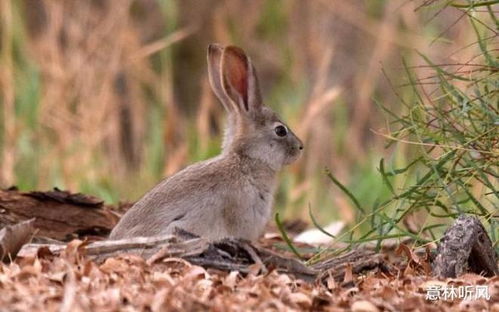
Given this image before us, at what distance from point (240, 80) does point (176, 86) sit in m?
6.07

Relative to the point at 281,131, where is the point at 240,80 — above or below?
above

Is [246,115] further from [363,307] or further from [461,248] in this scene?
[363,307]

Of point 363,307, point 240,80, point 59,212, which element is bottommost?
point 363,307

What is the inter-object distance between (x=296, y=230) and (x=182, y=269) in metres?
3.13

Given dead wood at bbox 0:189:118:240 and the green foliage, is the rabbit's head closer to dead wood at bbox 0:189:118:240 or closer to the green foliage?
dead wood at bbox 0:189:118:240

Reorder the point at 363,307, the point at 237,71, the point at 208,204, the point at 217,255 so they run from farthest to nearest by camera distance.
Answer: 1. the point at 237,71
2. the point at 208,204
3. the point at 217,255
4. the point at 363,307

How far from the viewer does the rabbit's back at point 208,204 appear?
5711 millimetres

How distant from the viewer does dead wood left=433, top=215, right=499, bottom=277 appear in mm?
4965

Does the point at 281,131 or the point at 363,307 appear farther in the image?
the point at 281,131

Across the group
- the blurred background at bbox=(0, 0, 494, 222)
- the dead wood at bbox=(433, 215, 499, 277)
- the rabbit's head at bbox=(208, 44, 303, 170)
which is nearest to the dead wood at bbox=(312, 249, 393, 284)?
the dead wood at bbox=(433, 215, 499, 277)

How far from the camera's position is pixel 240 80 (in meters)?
6.82

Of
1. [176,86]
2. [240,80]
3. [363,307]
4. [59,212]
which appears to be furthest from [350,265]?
[176,86]

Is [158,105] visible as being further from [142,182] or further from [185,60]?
[185,60]

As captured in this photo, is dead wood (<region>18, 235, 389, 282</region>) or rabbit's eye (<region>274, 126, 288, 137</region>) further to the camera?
rabbit's eye (<region>274, 126, 288, 137</region>)
